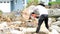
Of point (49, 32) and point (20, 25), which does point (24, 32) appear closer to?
point (49, 32)

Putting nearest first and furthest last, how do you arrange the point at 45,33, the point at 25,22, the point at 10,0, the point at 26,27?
the point at 45,33 → the point at 26,27 → the point at 25,22 → the point at 10,0

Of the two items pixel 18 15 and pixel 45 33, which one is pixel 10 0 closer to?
pixel 18 15

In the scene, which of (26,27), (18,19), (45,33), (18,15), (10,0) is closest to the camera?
(45,33)

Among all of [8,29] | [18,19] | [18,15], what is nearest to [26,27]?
[8,29]

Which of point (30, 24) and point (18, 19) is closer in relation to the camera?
point (30, 24)

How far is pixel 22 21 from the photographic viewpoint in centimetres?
1900

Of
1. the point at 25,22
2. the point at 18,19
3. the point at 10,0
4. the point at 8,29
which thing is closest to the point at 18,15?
the point at 18,19

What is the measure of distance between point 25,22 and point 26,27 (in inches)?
48.2

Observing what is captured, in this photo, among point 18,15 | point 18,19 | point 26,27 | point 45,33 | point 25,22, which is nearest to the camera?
point 45,33

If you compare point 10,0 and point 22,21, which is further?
point 10,0

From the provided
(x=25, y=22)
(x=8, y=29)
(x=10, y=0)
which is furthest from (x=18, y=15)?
(x=10, y=0)

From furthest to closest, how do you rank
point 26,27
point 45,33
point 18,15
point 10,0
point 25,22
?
point 10,0
point 18,15
point 25,22
point 26,27
point 45,33

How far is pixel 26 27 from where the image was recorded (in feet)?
56.2

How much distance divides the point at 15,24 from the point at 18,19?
2.21 metres
